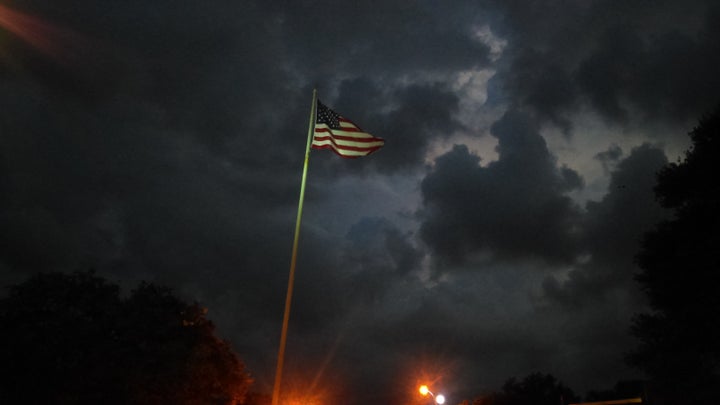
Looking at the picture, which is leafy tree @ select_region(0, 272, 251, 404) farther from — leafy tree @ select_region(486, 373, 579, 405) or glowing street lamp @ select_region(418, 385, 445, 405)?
leafy tree @ select_region(486, 373, 579, 405)

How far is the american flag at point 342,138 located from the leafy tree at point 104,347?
21648mm

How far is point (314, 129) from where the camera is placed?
2267cm

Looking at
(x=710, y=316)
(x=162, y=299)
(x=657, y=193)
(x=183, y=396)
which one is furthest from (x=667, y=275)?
(x=162, y=299)

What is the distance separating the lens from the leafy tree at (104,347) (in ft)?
103

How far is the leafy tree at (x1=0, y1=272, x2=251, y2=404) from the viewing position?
31.3m

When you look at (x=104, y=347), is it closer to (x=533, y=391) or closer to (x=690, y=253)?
(x=690, y=253)

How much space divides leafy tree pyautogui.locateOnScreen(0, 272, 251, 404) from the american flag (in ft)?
71.0

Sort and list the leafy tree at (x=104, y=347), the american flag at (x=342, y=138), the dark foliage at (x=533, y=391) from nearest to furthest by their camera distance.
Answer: the american flag at (x=342, y=138), the leafy tree at (x=104, y=347), the dark foliage at (x=533, y=391)

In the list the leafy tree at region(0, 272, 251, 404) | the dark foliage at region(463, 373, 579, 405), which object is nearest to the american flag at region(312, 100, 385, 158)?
the leafy tree at region(0, 272, 251, 404)

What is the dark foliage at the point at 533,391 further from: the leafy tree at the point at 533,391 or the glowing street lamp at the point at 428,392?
the glowing street lamp at the point at 428,392

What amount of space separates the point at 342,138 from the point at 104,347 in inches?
894

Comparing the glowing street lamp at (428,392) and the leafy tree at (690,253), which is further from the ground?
the leafy tree at (690,253)

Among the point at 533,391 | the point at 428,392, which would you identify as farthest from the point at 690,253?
the point at 533,391

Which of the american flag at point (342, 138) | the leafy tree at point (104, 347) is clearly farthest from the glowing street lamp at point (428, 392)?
the leafy tree at point (104, 347)
